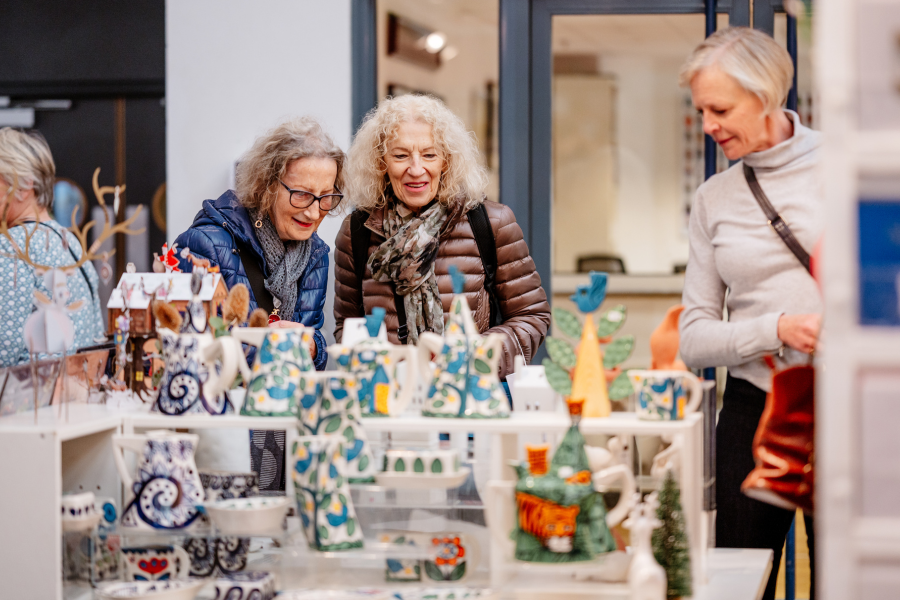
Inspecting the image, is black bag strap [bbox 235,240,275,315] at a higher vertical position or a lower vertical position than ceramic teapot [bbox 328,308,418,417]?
higher

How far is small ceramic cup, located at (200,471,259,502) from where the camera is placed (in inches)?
66.7

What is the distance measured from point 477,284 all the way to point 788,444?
1.02 m

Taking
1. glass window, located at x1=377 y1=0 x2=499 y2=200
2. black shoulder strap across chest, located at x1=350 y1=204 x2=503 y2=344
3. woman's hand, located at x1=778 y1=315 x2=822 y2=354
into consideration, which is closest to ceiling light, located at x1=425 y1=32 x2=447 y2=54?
glass window, located at x1=377 y1=0 x2=499 y2=200

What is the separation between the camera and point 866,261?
3.63ft

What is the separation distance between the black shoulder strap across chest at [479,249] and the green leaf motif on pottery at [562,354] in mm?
843

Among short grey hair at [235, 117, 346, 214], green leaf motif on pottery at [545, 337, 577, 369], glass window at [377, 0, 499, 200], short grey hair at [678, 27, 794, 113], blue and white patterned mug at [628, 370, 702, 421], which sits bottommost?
blue and white patterned mug at [628, 370, 702, 421]

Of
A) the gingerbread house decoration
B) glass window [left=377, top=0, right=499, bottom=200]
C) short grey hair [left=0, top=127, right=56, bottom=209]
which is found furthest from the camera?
glass window [left=377, top=0, right=499, bottom=200]

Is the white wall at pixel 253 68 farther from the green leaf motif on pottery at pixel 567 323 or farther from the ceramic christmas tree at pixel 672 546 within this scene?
the ceramic christmas tree at pixel 672 546

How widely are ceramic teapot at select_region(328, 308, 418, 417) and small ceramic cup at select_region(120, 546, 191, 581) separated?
0.41 metres

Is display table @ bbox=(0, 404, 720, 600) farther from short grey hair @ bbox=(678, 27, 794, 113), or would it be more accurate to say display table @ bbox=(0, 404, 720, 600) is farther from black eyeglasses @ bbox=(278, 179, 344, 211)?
black eyeglasses @ bbox=(278, 179, 344, 211)

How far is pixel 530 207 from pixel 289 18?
110 centimetres

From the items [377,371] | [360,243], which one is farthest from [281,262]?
[377,371]

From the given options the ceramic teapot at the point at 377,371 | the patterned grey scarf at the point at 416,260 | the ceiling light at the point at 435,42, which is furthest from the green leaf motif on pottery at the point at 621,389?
the ceiling light at the point at 435,42

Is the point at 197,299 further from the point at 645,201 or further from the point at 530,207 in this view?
the point at 645,201
